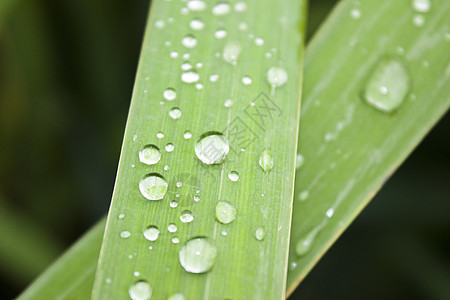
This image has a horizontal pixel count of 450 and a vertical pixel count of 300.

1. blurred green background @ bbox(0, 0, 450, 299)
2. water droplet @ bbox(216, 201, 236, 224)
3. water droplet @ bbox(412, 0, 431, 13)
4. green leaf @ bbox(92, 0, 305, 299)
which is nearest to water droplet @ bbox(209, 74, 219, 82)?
green leaf @ bbox(92, 0, 305, 299)

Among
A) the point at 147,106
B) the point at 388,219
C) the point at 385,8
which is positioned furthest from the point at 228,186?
the point at 388,219

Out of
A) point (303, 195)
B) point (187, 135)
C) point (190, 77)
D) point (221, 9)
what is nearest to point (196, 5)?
point (221, 9)

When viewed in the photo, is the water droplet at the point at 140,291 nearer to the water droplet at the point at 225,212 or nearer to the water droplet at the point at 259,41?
the water droplet at the point at 225,212

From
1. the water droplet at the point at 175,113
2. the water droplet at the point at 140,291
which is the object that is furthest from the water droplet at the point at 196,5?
the water droplet at the point at 140,291

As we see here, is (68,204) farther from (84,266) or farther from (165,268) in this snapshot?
(165,268)

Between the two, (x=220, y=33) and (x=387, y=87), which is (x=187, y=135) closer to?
(x=220, y=33)

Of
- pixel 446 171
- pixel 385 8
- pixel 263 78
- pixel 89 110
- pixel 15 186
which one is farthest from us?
pixel 89 110
